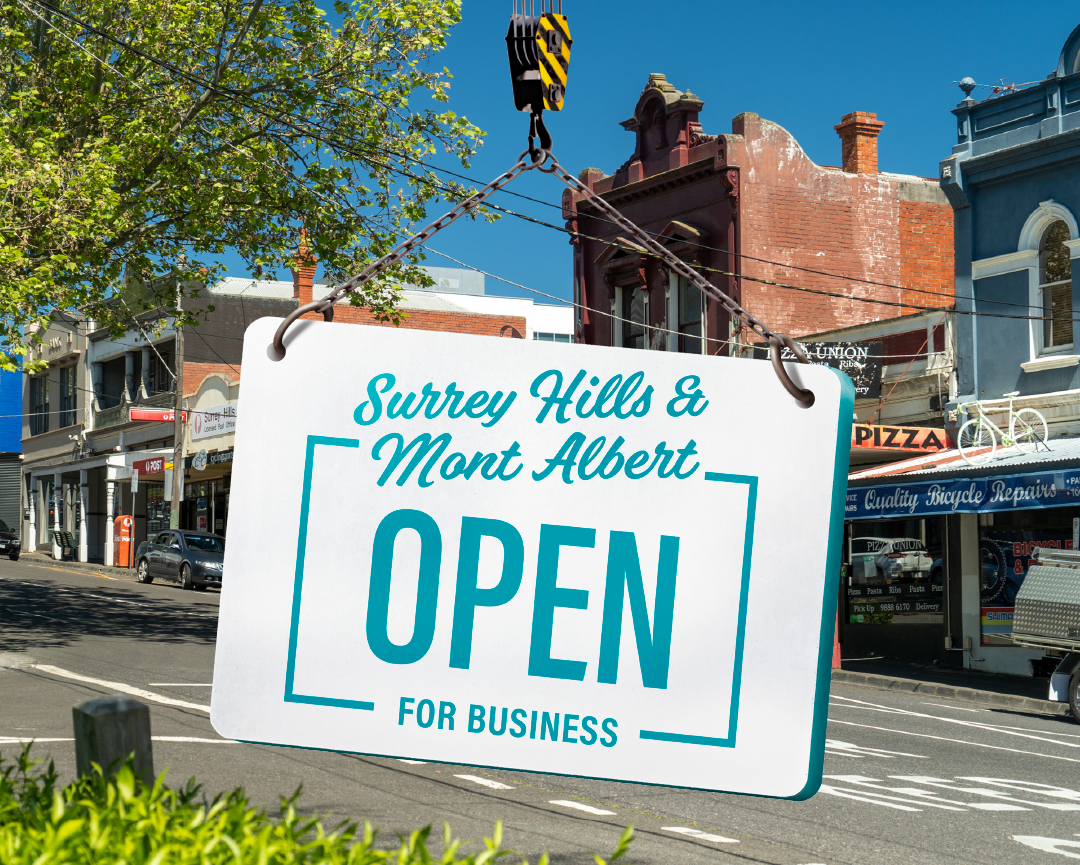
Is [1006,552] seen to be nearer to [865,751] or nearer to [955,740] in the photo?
[955,740]

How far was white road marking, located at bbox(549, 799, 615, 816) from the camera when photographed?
817 centimetres

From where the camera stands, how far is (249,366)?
2.49 m

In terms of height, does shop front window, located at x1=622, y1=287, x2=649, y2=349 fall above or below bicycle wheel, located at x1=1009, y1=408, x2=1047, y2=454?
above

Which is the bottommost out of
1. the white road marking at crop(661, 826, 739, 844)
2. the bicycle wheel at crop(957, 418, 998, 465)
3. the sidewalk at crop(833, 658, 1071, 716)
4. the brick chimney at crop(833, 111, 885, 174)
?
the white road marking at crop(661, 826, 739, 844)

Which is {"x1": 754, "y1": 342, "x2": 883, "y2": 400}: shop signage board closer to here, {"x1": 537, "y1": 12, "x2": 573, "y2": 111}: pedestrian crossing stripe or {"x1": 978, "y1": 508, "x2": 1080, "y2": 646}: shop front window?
{"x1": 978, "y1": 508, "x2": 1080, "y2": 646}: shop front window

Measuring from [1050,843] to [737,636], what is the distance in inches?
250

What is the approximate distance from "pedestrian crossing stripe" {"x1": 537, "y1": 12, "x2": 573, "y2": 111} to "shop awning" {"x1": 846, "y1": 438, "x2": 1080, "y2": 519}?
46.3 feet

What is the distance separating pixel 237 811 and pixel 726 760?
1224mm

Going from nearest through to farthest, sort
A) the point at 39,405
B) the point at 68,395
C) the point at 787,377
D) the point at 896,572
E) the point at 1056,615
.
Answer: the point at 787,377 < the point at 1056,615 < the point at 896,572 < the point at 68,395 < the point at 39,405

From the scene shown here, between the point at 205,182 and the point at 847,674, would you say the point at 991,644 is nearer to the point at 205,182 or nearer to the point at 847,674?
the point at 847,674

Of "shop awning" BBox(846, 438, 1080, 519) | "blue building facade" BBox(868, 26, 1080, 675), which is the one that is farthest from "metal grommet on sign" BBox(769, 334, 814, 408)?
"blue building facade" BBox(868, 26, 1080, 675)

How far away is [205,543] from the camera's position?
3316 centimetres

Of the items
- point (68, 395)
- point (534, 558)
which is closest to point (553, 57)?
point (534, 558)

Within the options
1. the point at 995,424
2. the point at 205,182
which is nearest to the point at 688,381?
the point at 205,182
